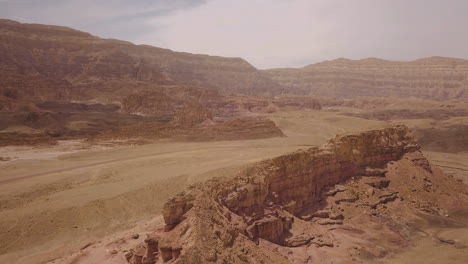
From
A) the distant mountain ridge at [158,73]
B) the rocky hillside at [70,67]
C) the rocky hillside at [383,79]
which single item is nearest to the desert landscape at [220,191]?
the rocky hillside at [70,67]

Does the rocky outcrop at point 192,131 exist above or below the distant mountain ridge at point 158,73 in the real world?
below

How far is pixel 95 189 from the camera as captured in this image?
27.2 m

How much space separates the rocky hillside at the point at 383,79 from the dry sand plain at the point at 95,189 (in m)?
118

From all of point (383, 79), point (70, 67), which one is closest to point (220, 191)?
point (70, 67)

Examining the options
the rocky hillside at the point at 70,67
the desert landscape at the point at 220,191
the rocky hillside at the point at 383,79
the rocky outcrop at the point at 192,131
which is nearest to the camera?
the desert landscape at the point at 220,191

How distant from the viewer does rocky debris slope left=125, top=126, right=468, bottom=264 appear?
12352 millimetres

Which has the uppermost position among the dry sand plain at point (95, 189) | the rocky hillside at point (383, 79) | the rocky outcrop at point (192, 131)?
the rocky hillside at point (383, 79)

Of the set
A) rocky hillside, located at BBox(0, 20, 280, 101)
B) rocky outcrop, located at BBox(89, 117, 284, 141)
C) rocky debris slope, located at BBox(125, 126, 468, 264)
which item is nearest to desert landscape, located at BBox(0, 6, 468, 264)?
rocky debris slope, located at BBox(125, 126, 468, 264)

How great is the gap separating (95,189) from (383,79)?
496ft

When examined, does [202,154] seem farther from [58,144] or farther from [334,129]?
[334,129]

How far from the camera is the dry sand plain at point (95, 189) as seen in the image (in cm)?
2006

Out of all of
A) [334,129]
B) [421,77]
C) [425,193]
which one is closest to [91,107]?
[334,129]

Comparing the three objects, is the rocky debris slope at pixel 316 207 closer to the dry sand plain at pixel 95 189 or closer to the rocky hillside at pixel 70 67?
the dry sand plain at pixel 95 189

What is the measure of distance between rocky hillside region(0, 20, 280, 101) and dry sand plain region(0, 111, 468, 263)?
36936mm
